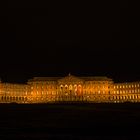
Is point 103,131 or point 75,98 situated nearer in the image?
point 103,131

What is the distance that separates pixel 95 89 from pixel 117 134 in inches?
5948

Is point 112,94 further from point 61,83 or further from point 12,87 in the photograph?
point 12,87

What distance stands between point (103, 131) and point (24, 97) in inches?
5838

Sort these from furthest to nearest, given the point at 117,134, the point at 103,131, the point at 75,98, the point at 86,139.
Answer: the point at 75,98 → the point at 103,131 → the point at 117,134 → the point at 86,139

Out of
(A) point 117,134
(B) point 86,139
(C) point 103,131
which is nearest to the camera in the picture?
(B) point 86,139

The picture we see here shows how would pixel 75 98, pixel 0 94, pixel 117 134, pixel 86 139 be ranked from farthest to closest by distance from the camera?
1. pixel 75 98
2. pixel 0 94
3. pixel 117 134
4. pixel 86 139

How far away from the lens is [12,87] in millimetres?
172250

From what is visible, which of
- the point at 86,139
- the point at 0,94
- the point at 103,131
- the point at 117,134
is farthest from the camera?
the point at 0,94

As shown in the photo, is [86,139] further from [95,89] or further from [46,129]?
[95,89]

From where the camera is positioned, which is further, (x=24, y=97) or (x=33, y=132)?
(x=24, y=97)

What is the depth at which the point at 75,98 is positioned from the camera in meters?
178

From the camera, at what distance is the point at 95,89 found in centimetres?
18238

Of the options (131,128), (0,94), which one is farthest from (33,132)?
(0,94)

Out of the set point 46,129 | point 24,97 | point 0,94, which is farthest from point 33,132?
point 24,97
